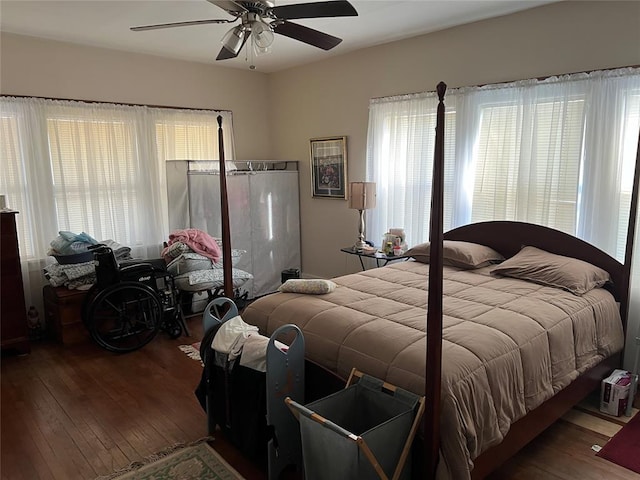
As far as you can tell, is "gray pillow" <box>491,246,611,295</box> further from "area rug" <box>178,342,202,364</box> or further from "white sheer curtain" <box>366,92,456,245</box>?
"area rug" <box>178,342,202,364</box>

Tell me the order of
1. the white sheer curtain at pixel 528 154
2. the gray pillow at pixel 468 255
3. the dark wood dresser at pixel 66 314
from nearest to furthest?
1. the white sheer curtain at pixel 528 154
2. the gray pillow at pixel 468 255
3. the dark wood dresser at pixel 66 314

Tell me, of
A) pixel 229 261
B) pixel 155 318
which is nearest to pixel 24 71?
pixel 155 318

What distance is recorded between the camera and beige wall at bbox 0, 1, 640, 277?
3.33 metres

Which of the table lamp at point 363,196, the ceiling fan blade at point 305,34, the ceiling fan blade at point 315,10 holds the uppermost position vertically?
the ceiling fan blade at point 315,10

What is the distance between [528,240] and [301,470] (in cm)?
243

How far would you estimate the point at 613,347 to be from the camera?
2.97 m

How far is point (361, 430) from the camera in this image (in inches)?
86.0

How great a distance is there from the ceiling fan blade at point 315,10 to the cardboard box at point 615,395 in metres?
2.70

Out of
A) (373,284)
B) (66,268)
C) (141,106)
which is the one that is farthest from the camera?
(141,106)

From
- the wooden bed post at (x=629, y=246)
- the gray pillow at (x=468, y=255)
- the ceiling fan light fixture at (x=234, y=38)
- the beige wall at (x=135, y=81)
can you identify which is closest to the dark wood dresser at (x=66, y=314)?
the beige wall at (x=135, y=81)

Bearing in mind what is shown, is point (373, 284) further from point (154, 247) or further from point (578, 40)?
point (154, 247)

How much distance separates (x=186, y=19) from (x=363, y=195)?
84.7 inches

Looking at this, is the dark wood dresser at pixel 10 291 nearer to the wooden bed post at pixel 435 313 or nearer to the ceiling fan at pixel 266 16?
the ceiling fan at pixel 266 16

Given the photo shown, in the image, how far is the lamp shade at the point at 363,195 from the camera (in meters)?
4.53
